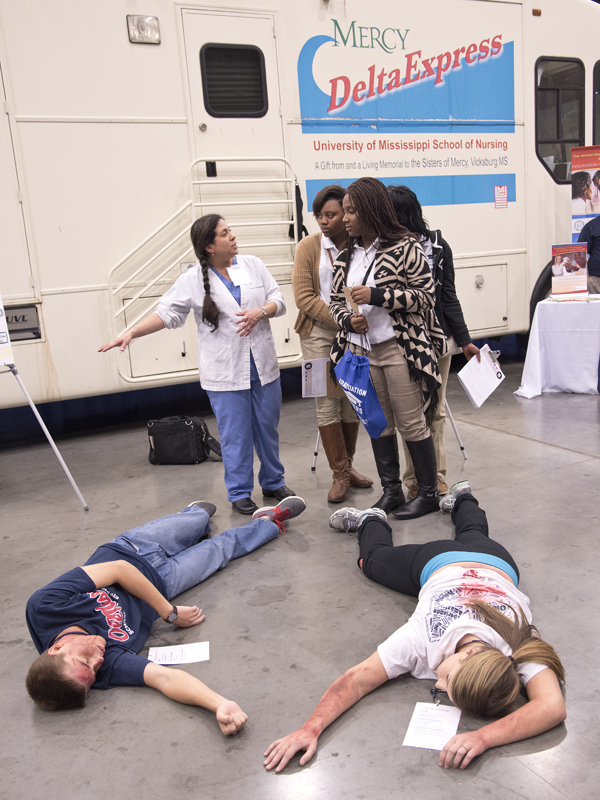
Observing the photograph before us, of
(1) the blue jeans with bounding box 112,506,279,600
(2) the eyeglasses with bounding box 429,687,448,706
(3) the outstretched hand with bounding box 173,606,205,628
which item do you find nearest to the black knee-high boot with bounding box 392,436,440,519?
(1) the blue jeans with bounding box 112,506,279,600

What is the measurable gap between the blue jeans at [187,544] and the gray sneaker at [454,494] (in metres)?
0.86

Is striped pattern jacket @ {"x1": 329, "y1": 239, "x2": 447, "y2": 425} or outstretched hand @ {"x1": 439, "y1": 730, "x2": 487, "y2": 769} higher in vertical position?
striped pattern jacket @ {"x1": 329, "y1": 239, "x2": 447, "y2": 425}

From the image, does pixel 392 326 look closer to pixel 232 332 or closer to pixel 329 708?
pixel 232 332

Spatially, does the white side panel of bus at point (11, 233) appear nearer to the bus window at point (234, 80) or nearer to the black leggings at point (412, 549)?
the bus window at point (234, 80)

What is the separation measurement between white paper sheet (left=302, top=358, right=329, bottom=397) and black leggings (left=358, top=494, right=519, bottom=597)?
88 centimetres

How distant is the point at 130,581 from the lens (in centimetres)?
244

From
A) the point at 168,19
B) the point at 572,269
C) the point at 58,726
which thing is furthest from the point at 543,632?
the point at 168,19

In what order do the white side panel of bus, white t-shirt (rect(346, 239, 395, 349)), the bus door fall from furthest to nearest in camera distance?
the bus door → the white side panel of bus → white t-shirt (rect(346, 239, 395, 349))

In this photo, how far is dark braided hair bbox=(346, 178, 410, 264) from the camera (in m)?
3.12

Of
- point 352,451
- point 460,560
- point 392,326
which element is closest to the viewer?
point 460,560

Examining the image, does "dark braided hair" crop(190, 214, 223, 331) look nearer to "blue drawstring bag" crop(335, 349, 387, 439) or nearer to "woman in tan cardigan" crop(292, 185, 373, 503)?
"woman in tan cardigan" crop(292, 185, 373, 503)

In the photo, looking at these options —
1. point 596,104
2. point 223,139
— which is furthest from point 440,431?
point 596,104

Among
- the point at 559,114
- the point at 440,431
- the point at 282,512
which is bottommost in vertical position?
the point at 282,512

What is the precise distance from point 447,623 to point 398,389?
143cm
